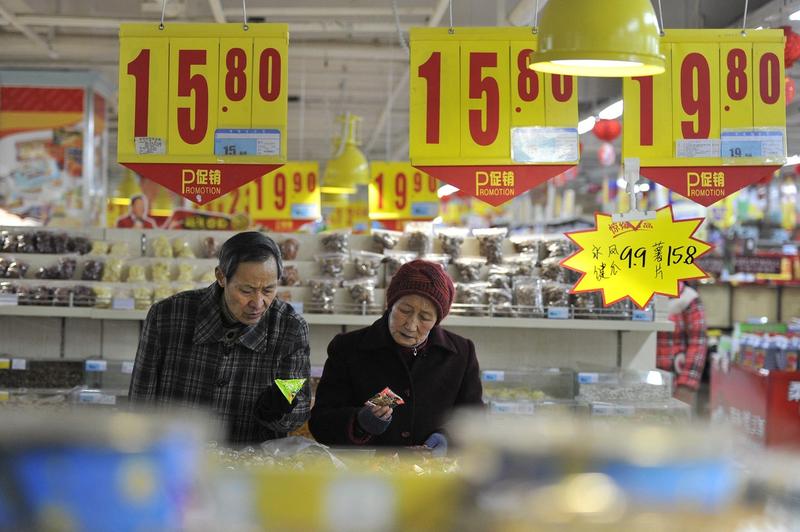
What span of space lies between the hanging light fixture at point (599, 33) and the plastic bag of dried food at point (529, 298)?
9.10 feet

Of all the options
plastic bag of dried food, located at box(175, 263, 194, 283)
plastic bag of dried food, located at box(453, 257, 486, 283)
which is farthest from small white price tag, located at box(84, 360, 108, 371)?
plastic bag of dried food, located at box(453, 257, 486, 283)

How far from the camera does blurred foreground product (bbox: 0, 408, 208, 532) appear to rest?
3.78 feet

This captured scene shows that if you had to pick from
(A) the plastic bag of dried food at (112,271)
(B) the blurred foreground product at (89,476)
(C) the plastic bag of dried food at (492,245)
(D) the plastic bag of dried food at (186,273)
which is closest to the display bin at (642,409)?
(C) the plastic bag of dried food at (492,245)

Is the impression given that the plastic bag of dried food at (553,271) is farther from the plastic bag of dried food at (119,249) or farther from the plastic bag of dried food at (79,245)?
the plastic bag of dried food at (79,245)

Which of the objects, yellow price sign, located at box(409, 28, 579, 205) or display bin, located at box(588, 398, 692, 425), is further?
display bin, located at box(588, 398, 692, 425)

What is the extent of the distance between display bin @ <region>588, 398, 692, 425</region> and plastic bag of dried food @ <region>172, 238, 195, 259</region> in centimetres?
284

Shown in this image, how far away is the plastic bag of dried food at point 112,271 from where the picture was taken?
628 centimetres

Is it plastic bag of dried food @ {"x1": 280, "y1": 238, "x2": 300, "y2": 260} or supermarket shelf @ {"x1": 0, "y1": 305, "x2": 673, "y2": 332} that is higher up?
plastic bag of dried food @ {"x1": 280, "y1": 238, "x2": 300, "y2": 260}

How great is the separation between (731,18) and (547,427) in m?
7.70

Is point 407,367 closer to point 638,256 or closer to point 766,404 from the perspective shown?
point 638,256

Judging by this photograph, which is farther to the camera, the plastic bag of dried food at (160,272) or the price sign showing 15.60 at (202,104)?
the plastic bag of dried food at (160,272)

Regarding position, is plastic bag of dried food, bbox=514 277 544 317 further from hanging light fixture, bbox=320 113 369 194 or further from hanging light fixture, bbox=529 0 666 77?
hanging light fixture, bbox=320 113 369 194

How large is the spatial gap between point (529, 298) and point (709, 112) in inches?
68.3

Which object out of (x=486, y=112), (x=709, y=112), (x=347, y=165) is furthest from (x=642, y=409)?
(x=347, y=165)
